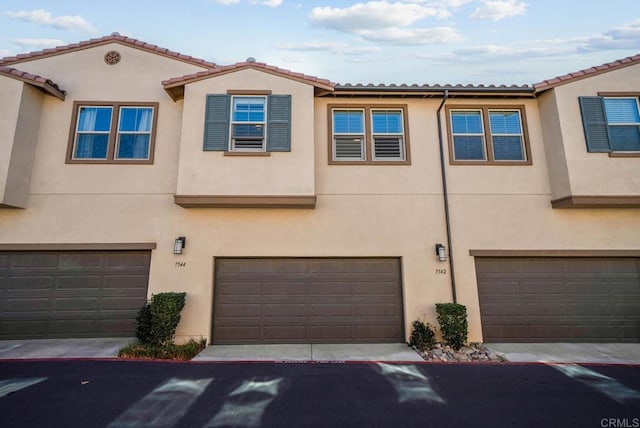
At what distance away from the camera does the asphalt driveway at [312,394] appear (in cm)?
409

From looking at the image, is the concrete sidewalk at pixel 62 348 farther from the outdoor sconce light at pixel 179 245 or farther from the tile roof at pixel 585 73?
the tile roof at pixel 585 73

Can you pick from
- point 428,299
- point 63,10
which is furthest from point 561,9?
point 63,10

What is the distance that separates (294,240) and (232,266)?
1740 millimetres

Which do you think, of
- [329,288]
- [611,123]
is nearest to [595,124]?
[611,123]

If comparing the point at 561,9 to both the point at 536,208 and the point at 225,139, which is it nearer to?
the point at 536,208

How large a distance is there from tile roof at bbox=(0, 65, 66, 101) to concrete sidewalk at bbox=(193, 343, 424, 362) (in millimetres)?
7756

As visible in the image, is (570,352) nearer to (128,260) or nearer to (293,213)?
(293,213)

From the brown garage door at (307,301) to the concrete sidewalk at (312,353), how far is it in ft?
0.82

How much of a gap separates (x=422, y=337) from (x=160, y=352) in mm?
5878

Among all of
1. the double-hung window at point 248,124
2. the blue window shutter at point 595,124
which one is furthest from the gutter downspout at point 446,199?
the double-hung window at point 248,124

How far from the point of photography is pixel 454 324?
22.8 feet

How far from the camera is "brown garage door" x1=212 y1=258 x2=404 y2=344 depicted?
752cm

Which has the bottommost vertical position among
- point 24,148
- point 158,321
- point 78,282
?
point 158,321

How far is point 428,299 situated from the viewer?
7.62 metres
